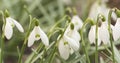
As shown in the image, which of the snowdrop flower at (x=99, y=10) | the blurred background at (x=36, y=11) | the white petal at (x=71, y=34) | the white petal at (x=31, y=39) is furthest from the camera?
the blurred background at (x=36, y=11)

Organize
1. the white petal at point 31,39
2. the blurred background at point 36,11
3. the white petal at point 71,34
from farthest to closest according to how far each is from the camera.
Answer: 1. the blurred background at point 36,11
2. the white petal at point 71,34
3. the white petal at point 31,39

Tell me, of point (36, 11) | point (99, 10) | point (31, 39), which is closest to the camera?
point (31, 39)

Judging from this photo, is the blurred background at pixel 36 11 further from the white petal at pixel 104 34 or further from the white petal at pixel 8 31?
the white petal at pixel 104 34

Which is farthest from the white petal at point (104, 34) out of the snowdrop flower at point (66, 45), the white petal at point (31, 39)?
the white petal at point (31, 39)

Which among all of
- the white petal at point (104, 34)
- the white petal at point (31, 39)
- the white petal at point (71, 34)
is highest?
the white petal at point (31, 39)

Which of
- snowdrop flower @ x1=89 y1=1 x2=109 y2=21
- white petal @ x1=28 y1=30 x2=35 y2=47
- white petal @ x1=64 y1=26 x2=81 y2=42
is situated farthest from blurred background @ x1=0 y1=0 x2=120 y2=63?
white petal @ x1=28 y1=30 x2=35 y2=47

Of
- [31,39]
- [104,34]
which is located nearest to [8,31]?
[31,39]

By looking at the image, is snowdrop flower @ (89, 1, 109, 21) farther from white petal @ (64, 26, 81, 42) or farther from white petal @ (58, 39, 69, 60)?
white petal @ (58, 39, 69, 60)

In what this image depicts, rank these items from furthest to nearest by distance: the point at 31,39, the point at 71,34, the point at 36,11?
the point at 36,11, the point at 71,34, the point at 31,39

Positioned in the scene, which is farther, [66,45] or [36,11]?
[36,11]

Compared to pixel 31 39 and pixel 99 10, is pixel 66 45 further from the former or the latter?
pixel 99 10
